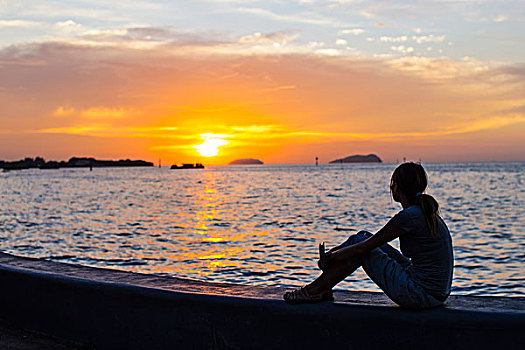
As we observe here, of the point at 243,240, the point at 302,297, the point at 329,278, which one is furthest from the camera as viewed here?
the point at 243,240

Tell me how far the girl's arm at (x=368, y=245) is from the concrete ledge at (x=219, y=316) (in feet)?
1.03

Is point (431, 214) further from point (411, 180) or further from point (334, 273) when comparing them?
point (334, 273)

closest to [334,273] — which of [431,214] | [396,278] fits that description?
[396,278]

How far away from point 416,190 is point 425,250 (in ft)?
1.40

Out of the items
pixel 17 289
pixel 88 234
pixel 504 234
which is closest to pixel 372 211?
pixel 504 234

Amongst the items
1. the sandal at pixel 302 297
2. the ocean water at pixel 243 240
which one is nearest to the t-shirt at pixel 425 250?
the sandal at pixel 302 297

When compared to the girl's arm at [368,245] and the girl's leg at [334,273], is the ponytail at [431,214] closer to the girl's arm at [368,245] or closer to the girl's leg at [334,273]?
the girl's arm at [368,245]

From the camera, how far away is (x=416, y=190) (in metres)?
3.90

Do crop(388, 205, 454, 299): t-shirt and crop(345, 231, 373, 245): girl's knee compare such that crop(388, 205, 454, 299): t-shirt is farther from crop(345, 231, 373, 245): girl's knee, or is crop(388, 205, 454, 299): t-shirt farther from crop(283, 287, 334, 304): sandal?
crop(283, 287, 334, 304): sandal

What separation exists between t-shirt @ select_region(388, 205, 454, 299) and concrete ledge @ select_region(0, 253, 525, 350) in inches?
7.4

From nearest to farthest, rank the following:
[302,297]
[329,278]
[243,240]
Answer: [302,297] → [329,278] → [243,240]

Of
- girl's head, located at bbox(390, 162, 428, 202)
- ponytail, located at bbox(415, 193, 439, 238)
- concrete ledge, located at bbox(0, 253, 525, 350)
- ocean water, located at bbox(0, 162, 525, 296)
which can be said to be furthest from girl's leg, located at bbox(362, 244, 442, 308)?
ocean water, located at bbox(0, 162, 525, 296)

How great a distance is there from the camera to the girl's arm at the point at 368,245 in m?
3.82

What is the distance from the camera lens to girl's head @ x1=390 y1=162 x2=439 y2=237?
3822mm
